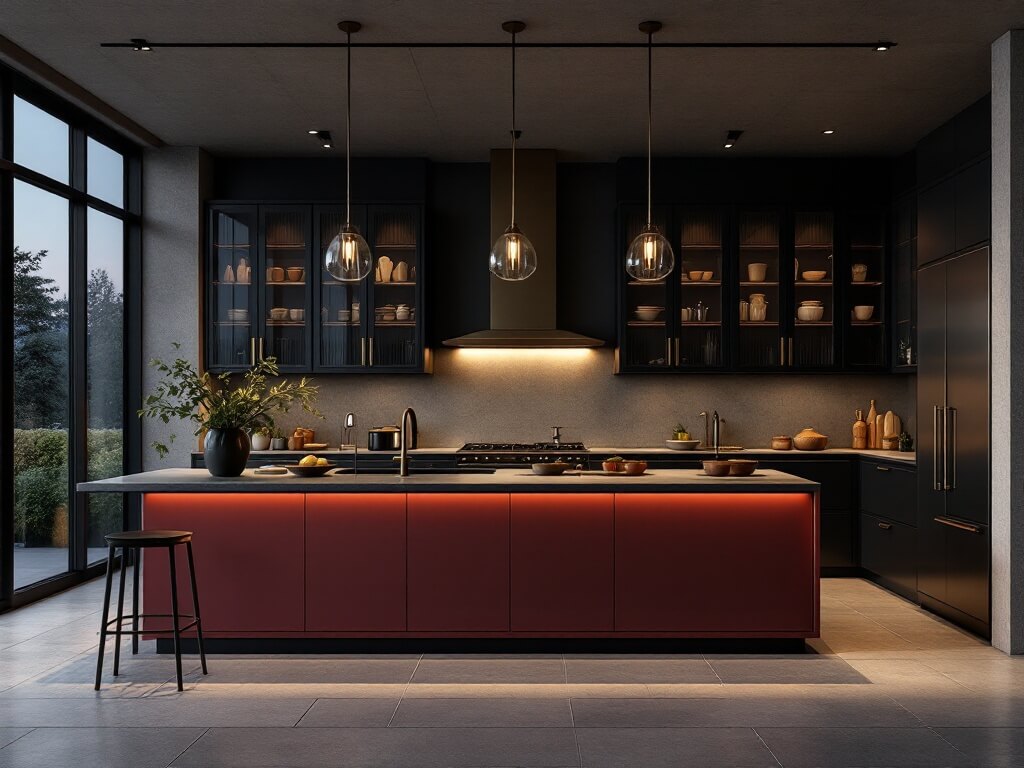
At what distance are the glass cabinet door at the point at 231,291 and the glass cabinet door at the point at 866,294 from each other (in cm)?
464

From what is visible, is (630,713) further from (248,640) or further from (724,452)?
(724,452)

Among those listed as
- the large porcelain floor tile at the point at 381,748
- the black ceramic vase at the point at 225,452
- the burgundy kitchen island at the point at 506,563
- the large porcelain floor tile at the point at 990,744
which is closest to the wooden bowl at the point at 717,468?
the burgundy kitchen island at the point at 506,563

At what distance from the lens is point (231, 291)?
7402mm

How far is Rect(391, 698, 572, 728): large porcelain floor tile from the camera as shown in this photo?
3.71 metres

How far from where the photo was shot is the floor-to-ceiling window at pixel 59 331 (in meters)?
5.61

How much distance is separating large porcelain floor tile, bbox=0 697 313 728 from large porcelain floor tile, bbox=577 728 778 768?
47.7 inches

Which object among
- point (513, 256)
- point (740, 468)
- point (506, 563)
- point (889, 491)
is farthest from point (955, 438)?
point (513, 256)

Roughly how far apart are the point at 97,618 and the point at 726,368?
4724 mm

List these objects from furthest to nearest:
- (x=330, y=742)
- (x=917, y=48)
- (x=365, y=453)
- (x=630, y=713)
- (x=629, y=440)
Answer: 1. (x=629, y=440)
2. (x=365, y=453)
3. (x=917, y=48)
4. (x=630, y=713)
5. (x=330, y=742)

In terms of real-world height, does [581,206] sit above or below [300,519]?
above

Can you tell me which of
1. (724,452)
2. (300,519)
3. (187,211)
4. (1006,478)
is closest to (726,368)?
(724,452)

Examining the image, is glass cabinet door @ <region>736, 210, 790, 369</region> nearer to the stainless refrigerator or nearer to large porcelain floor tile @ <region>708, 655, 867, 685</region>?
the stainless refrigerator

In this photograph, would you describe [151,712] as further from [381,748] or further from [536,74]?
[536,74]

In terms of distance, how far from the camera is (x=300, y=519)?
4.80 m
